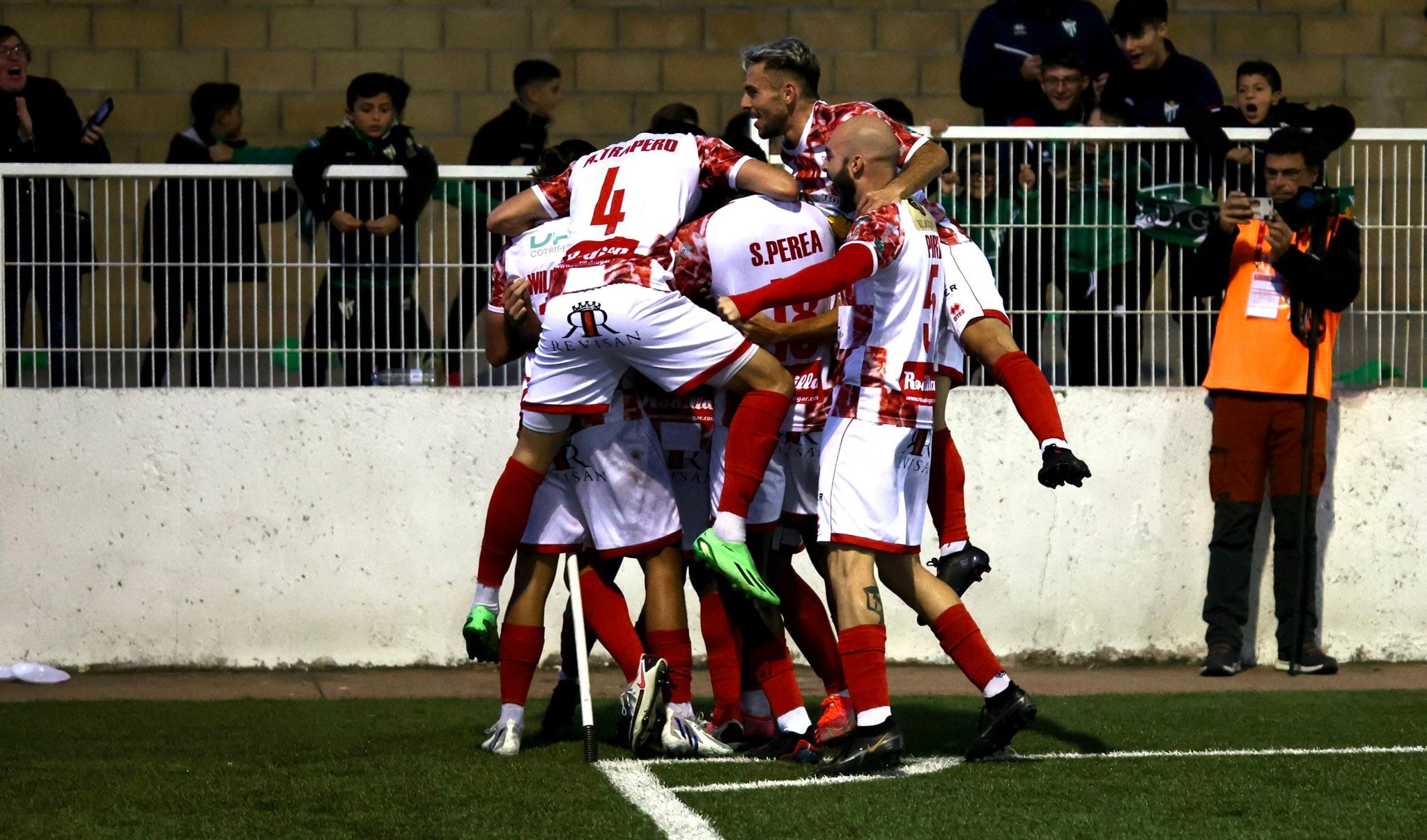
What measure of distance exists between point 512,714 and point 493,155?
3747 millimetres

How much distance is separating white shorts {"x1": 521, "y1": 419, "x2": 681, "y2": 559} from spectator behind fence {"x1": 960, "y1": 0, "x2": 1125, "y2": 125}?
3.73 metres

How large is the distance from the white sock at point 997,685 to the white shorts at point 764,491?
0.91 metres

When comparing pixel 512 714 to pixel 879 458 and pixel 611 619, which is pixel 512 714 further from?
pixel 879 458

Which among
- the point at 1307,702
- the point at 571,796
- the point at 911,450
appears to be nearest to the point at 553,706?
the point at 571,796

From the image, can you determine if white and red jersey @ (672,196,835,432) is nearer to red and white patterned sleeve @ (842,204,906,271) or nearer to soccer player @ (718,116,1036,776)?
soccer player @ (718,116,1036,776)

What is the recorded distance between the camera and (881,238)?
5344 mm

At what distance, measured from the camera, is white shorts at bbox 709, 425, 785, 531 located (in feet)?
19.3

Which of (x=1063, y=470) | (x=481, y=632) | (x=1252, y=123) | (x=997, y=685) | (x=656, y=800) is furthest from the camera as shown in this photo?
(x=1252, y=123)

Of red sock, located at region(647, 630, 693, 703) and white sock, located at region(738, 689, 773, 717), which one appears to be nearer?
red sock, located at region(647, 630, 693, 703)

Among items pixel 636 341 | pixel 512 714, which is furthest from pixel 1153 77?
pixel 512 714

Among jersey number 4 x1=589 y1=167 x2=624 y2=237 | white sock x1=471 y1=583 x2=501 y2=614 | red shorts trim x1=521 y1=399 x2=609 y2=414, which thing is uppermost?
jersey number 4 x1=589 y1=167 x2=624 y2=237

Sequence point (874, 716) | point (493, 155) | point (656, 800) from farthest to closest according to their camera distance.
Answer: point (493, 155)
point (874, 716)
point (656, 800)

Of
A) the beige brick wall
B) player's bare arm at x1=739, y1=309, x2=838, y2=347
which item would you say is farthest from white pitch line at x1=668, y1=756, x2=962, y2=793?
the beige brick wall

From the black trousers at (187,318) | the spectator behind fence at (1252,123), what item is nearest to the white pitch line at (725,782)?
the spectator behind fence at (1252,123)
